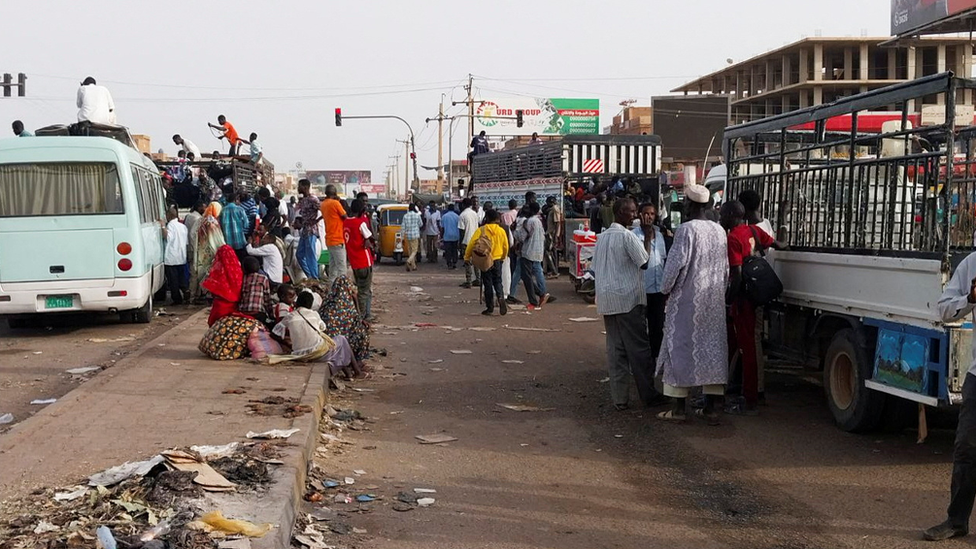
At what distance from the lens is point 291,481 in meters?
5.53

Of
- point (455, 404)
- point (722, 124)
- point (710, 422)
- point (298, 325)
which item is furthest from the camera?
point (722, 124)

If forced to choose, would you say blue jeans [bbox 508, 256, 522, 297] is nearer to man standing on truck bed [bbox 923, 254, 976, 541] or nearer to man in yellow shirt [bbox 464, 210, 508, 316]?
man in yellow shirt [bbox 464, 210, 508, 316]

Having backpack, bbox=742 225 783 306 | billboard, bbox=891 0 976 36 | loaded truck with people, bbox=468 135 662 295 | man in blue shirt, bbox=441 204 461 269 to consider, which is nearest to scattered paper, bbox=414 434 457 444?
backpack, bbox=742 225 783 306

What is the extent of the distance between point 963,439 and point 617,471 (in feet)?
7.68

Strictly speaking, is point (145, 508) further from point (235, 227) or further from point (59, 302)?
point (235, 227)

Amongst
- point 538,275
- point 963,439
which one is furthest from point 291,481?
point 538,275

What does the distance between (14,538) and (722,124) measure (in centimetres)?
5352

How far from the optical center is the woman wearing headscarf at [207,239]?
16.2 meters

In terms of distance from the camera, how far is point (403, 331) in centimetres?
1430

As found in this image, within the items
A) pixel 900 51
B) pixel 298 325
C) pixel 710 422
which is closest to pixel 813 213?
pixel 710 422

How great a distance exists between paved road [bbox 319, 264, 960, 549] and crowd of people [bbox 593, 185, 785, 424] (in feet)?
1.05

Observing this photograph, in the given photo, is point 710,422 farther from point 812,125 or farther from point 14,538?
point 14,538

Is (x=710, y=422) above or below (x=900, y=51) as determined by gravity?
below

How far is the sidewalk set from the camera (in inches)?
224
